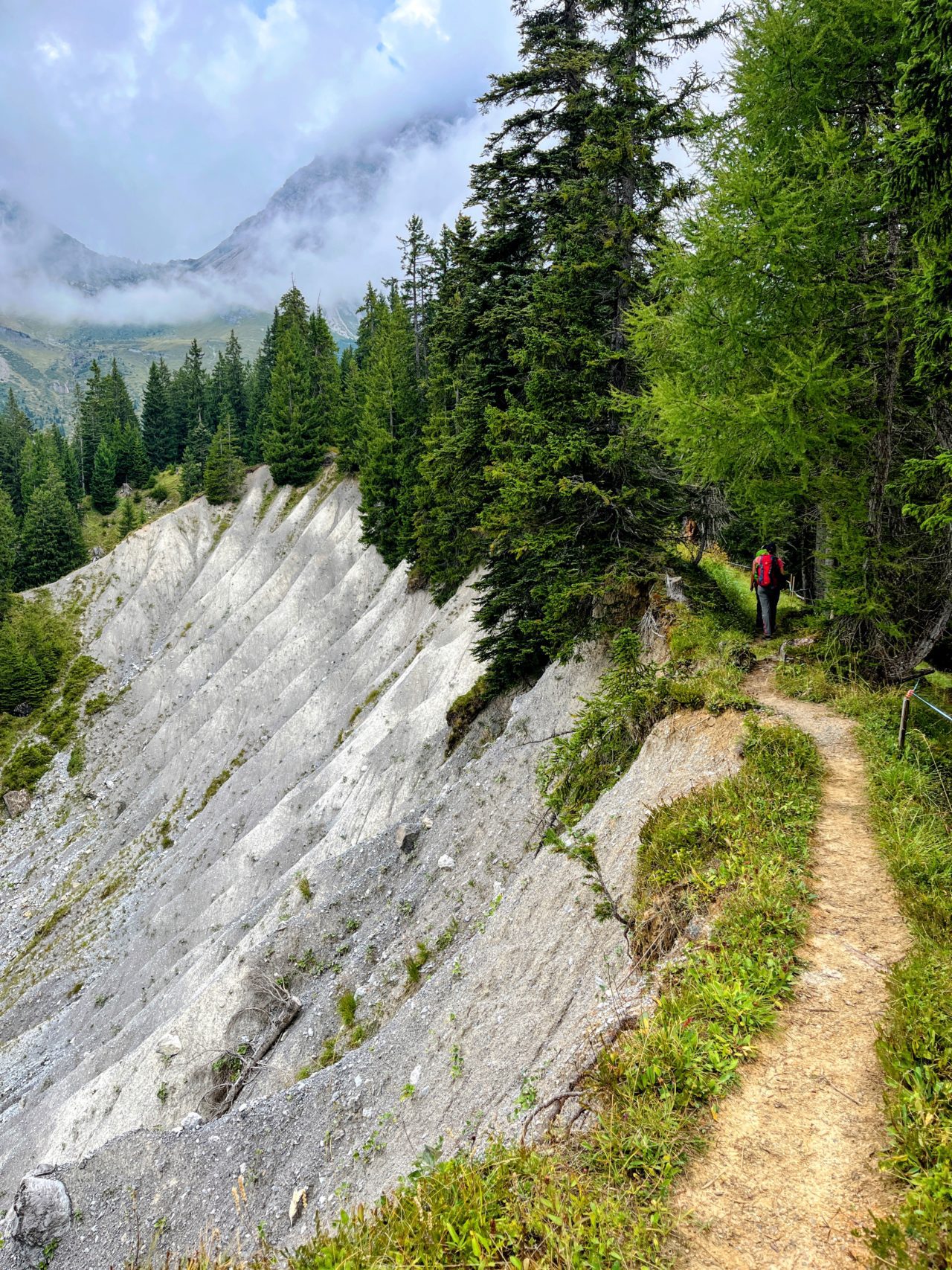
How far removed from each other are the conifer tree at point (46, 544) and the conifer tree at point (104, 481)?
1121 centimetres

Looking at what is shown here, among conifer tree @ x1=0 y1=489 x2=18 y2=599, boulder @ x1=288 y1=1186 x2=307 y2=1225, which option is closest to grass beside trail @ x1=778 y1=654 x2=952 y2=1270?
boulder @ x1=288 y1=1186 x2=307 y2=1225

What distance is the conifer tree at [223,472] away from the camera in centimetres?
6800

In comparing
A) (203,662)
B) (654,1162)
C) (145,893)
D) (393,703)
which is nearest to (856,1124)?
(654,1162)

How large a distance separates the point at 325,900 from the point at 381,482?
31.0 m

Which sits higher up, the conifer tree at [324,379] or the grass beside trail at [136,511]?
the conifer tree at [324,379]

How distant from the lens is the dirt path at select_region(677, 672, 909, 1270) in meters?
3.28

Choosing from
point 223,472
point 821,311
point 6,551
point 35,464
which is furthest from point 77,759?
point 821,311

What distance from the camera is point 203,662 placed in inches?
2096

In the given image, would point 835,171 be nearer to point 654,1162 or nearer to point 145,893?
point 654,1162

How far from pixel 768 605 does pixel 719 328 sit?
6354 mm

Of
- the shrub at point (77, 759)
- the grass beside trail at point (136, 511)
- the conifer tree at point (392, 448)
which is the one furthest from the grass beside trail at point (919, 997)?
the grass beside trail at point (136, 511)

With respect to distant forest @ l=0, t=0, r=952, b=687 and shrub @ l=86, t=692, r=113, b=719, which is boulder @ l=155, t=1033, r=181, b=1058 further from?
shrub @ l=86, t=692, r=113, b=719

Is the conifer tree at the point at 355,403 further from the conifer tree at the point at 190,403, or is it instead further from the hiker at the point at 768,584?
the hiker at the point at 768,584

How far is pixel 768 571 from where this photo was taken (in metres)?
14.0
